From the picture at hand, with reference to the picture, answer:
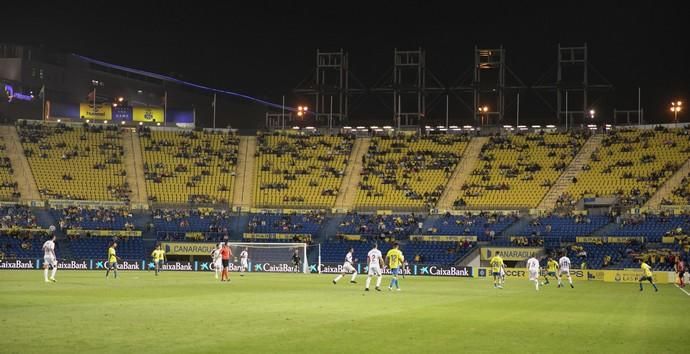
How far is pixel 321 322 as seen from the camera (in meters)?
23.3

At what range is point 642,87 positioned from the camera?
334 feet

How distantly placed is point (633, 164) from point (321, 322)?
6684 centimetres

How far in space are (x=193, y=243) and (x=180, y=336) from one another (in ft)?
188

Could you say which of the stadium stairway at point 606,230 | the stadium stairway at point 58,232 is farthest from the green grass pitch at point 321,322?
the stadium stairway at point 58,232

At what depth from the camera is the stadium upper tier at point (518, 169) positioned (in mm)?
83250

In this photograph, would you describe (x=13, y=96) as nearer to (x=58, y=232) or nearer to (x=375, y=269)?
(x=58, y=232)

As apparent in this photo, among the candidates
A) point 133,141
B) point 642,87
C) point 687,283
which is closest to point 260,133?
point 133,141

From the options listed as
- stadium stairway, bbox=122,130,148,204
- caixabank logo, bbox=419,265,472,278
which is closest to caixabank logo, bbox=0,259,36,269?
stadium stairway, bbox=122,130,148,204

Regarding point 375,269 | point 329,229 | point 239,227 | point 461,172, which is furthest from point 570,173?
point 375,269

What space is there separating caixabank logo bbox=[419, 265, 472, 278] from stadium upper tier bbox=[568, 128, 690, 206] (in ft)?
62.9

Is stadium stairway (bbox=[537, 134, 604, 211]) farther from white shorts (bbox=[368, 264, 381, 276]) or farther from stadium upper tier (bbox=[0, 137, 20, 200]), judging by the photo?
stadium upper tier (bbox=[0, 137, 20, 200])

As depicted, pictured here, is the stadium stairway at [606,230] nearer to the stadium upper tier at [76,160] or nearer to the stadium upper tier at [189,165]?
the stadium upper tier at [189,165]

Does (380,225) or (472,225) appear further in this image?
(380,225)

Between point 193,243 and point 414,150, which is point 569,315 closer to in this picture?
point 193,243
